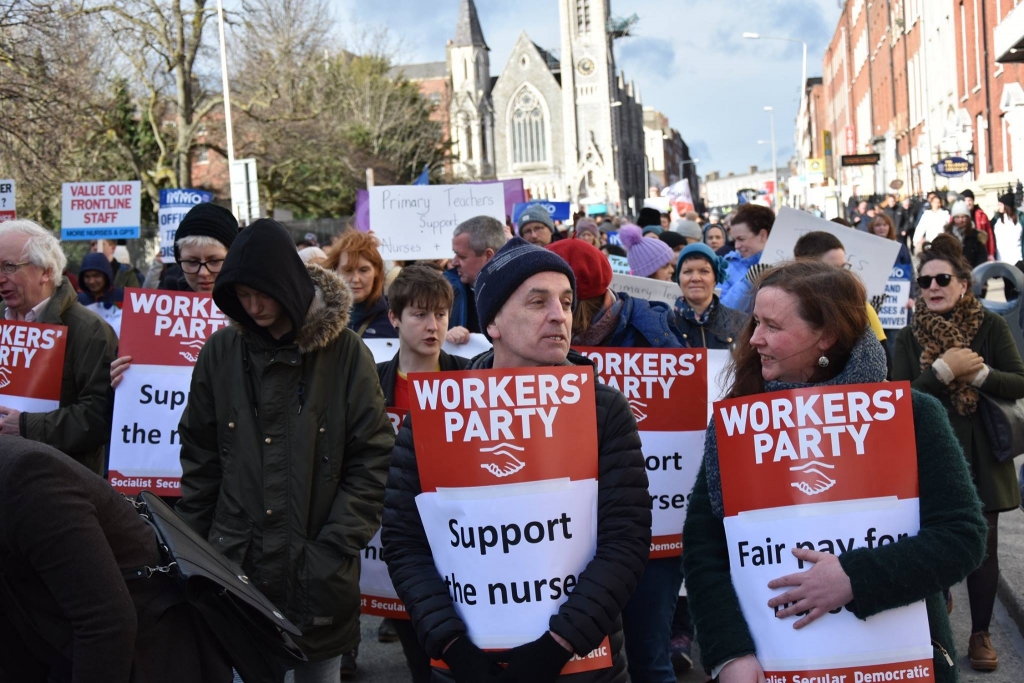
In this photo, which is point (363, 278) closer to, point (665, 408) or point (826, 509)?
point (665, 408)

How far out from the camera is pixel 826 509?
2838 millimetres

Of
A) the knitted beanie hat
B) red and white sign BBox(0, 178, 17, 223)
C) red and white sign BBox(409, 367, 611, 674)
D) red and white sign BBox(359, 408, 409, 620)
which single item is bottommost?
red and white sign BBox(359, 408, 409, 620)

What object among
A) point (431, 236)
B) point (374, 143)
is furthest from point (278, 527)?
point (374, 143)

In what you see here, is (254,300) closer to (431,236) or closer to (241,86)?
(431,236)

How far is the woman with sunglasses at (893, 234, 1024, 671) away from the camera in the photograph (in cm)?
536

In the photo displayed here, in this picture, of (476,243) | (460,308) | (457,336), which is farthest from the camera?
(460,308)

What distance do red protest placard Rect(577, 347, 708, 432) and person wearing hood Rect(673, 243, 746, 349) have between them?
0.99m

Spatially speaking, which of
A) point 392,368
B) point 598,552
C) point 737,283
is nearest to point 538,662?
point 598,552

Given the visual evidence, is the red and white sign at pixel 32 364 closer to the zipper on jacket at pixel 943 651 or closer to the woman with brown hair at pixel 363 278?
the woman with brown hair at pixel 363 278

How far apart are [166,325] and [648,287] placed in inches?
114

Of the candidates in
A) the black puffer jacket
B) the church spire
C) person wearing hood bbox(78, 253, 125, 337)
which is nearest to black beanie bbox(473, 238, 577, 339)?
the black puffer jacket

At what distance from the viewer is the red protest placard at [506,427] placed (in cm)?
303

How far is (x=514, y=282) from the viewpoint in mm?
3221

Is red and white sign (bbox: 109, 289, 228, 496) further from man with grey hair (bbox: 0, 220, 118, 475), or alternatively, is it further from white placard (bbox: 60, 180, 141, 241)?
white placard (bbox: 60, 180, 141, 241)
